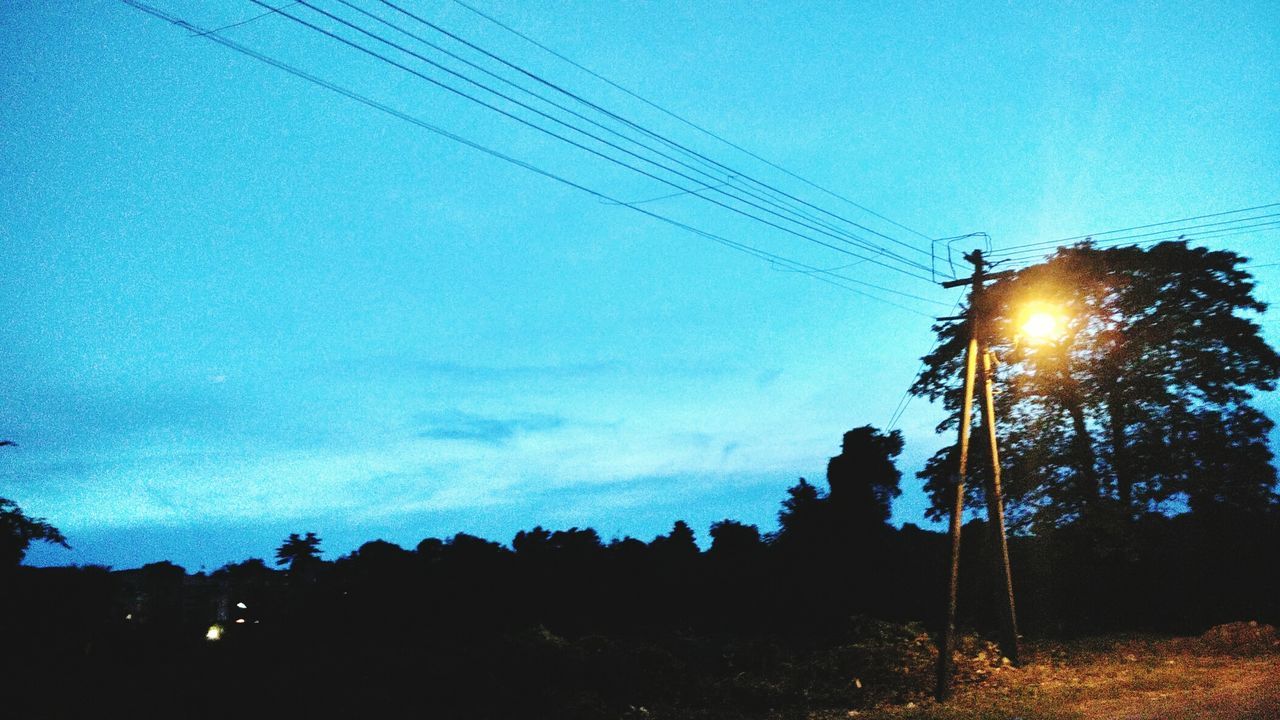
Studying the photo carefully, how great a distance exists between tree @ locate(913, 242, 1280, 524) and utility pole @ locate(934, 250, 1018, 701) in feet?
8.65

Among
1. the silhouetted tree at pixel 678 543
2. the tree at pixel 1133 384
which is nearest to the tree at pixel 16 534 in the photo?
the silhouetted tree at pixel 678 543

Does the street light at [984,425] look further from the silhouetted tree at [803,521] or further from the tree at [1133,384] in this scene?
the silhouetted tree at [803,521]

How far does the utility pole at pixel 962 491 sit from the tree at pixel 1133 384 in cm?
264

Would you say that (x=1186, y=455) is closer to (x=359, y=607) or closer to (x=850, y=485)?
(x=850, y=485)

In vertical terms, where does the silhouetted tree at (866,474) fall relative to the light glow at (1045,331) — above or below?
below

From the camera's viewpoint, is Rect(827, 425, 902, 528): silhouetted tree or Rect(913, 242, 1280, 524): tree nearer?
Rect(913, 242, 1280, 524): tree

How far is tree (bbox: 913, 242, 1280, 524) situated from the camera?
20.3 meters

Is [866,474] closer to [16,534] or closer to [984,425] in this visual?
[984,425]

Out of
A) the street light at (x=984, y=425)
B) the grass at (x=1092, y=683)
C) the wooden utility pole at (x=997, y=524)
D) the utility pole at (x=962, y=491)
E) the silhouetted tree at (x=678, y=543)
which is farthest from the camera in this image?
the silhouetted tree at (x=678, y=543)

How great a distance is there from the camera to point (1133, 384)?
21.0 meters

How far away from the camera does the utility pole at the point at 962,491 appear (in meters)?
14.0

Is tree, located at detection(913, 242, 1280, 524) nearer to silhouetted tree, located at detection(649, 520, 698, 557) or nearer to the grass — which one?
the grass

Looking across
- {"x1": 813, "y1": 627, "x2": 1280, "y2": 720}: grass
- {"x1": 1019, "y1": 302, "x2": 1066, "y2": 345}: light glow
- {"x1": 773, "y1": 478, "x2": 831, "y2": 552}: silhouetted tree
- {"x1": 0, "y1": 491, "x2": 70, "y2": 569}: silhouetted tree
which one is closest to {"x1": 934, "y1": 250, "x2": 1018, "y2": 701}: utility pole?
{"x1": 813, "y1": 627, "x2": 1280, "y2": 720}: grass

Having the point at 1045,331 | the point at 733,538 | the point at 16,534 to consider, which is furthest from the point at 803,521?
the point at 16,534
